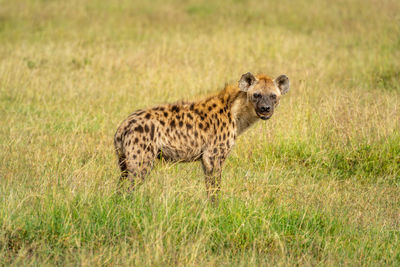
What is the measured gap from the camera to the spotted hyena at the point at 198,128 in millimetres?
4430

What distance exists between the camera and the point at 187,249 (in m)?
3.83

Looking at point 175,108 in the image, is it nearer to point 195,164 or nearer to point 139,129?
point 139,129

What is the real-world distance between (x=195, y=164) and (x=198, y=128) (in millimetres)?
813

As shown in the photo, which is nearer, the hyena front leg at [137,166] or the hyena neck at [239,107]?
the hyena front leg at [137,166]

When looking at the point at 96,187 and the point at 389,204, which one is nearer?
the point at 96,187

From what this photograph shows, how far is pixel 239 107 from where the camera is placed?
5211mm

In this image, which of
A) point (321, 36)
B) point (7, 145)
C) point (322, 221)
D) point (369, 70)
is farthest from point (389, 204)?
point (321, 36)

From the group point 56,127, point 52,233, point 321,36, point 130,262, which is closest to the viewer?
point 130,262

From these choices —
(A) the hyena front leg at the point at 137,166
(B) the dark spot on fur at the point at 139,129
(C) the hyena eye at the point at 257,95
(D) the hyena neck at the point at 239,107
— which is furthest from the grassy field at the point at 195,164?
(C) the hyena eye at the point at 257,95

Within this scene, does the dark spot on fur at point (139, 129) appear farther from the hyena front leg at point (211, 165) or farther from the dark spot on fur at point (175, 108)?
the hyena front leg at point (211, 165)

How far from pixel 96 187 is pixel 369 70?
6225 millimetres

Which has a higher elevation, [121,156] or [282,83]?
[282,83]

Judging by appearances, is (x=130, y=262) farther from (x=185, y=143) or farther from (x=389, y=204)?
(x=389, y=204)

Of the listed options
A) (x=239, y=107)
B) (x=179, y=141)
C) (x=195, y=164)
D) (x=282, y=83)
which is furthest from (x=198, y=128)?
(x=282, y=83)
